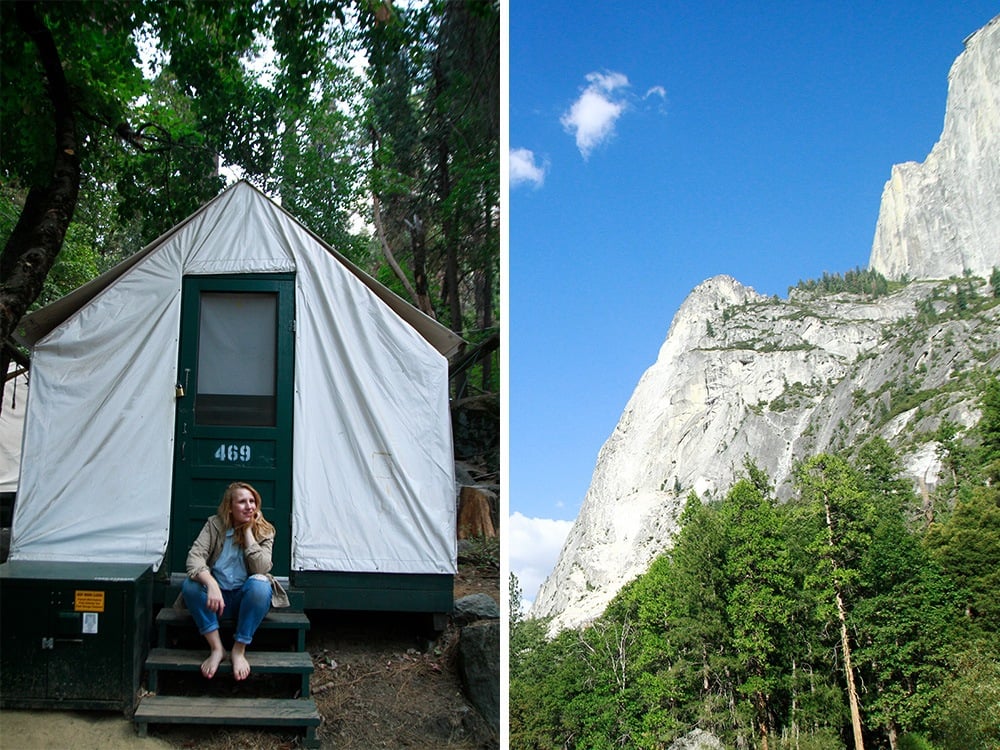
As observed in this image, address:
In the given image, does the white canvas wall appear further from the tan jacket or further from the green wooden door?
the tan jacket

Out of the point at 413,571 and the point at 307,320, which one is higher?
the point at 307,320

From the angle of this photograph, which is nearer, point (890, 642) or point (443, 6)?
point (443, 6)

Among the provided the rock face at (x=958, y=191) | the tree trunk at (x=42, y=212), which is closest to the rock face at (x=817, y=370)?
the rock face at (x=958, y=191)

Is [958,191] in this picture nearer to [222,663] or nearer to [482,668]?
[482,668]

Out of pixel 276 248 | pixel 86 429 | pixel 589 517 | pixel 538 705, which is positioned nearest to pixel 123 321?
pixel 86 429

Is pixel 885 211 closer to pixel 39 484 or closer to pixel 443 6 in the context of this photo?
pixel 443 6

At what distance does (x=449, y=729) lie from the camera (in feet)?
8.51

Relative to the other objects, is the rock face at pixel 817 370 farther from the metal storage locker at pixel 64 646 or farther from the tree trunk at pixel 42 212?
the metal storage locker at pixel 64 646

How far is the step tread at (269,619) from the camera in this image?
2.47 m

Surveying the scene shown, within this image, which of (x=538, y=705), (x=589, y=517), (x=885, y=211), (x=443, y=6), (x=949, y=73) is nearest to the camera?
(x=443, y=6)

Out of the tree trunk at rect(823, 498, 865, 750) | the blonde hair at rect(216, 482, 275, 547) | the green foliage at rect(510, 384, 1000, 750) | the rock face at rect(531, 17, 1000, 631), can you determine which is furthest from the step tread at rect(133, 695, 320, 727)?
the rock face at rect(531, 17, 1000, 631)

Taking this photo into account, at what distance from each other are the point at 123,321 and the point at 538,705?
36.3ft

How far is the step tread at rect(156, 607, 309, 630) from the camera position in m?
2.47

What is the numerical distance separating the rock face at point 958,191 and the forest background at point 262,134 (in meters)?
7.89
